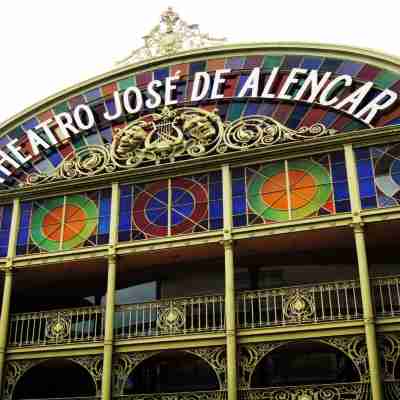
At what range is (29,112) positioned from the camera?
2414 centimetres

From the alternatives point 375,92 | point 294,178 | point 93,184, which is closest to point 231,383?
point 294,178

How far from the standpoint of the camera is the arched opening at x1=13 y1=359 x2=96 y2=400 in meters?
23.1

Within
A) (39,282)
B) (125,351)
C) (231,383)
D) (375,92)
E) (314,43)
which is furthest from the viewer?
(39,282)

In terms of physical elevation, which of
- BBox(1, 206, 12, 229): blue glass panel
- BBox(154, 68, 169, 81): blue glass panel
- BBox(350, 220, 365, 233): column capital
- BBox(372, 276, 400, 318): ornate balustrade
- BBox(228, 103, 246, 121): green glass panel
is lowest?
BBox(372, 276, 400, 318): ornate balustrade

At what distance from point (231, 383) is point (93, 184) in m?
7.79

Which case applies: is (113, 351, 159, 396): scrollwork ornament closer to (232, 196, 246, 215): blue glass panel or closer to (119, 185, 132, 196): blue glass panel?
(232, 196, 246, 215): blue glass panel

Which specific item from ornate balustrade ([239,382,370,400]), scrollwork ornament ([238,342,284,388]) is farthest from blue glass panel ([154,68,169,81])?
ornate balustrade ([239,382,370,400])

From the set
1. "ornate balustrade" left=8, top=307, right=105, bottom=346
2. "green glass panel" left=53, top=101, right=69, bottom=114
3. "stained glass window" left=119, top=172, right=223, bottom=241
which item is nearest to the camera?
"stained glass window" left=119, top=172, right=223, bottom=241

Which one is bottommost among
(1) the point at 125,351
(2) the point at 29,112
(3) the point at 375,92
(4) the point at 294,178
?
(1) the point at 125,351

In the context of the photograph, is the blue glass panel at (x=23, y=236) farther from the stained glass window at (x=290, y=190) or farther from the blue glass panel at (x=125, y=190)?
the stained glass window at (x=290, y=190)

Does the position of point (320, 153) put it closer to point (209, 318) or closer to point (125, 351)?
point (209, 318)

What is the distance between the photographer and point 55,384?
925 inches

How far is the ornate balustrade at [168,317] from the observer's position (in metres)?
18.4

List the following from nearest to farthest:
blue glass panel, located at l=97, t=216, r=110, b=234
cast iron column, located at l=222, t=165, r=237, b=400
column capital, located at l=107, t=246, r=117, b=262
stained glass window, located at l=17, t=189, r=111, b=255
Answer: cast iron column, located at l=222, t=165, r=237, b=400
column capital, located at l=107, t=246, r=117, b=262
blue glass panel, located at l=97, t=216, r=110, b=234
stained glass window, located at l=17, t=189, r=111, b=255
